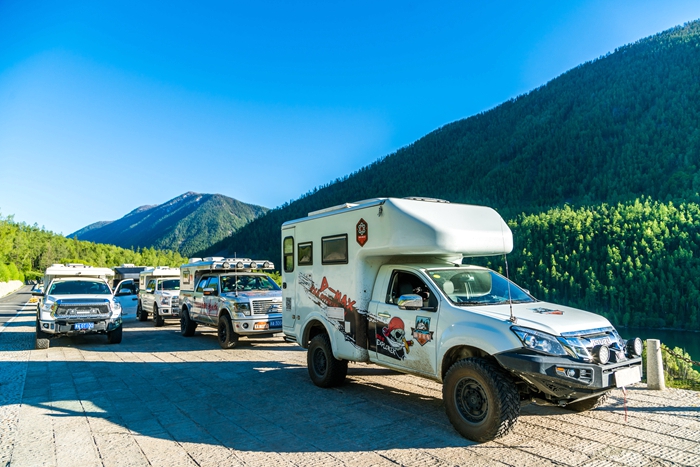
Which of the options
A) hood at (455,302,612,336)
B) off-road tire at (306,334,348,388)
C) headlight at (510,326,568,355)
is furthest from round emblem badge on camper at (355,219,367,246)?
headlight at (510,326,568,355)

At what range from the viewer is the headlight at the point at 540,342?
15.9 feet

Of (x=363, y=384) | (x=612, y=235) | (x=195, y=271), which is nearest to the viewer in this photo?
(x=363, y=384)

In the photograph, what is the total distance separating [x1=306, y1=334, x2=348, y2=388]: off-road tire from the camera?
25.3ft

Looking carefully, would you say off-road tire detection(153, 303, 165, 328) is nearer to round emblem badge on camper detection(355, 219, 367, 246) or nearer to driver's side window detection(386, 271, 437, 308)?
round emblem badge on camper detection(355, 219, 367, 246)

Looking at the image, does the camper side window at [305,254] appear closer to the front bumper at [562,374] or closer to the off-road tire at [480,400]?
the off-road tire at [480,400]

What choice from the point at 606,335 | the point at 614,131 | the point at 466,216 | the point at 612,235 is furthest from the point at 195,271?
the point at 614,131

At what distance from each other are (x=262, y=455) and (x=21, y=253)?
370 feet

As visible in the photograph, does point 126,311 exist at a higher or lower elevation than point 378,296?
lower

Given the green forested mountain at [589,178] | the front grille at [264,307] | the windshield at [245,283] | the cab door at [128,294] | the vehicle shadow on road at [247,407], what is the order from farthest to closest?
the green forested mountain at [589,178] → the cab door at [128,294] → the windshield at [245,283] → the front grille at [264,307] → the vehicle shadow on road at [247,407]

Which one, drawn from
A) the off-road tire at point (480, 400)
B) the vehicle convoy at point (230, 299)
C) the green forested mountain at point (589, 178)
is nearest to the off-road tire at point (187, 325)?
the vehicle convoy at point (230, 299)

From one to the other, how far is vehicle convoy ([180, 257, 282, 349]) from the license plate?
880cm

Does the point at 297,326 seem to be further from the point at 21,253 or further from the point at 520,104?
the point at 520,104

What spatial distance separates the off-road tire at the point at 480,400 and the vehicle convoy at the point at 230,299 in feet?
25.0

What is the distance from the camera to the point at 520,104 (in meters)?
188
